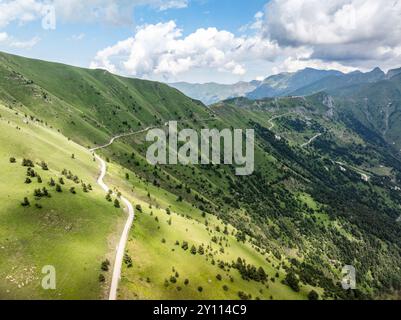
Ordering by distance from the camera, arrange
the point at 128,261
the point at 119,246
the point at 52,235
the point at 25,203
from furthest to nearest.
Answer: the point at 25,203, the point at 119,246, the point at 52,235, the point at 128,261

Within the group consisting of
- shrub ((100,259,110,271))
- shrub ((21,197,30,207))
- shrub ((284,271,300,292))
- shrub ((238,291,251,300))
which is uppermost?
shrub ((21,197,30,207))

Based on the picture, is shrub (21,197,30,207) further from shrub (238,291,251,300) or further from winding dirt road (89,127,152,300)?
shrub (238,291,251,300)

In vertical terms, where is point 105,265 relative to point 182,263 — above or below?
below

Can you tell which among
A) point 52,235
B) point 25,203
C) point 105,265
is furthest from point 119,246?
point 25,203

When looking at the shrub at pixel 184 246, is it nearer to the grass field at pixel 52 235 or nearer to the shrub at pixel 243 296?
the grass field at pixel 52 235

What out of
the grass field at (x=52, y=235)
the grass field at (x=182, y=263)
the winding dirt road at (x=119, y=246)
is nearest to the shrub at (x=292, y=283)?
the grass field at (x=182, y=263)

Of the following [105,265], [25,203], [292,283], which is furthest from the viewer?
[292,283]

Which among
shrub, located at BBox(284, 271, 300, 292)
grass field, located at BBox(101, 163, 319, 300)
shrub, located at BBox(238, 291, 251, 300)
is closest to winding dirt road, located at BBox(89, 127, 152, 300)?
grass field, located at BBox(101, 163, 319, 300)

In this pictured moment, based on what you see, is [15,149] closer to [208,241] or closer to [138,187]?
[138,187]

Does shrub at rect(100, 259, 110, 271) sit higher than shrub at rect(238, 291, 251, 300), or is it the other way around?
shrub at rect(100, 259, 110, 271)

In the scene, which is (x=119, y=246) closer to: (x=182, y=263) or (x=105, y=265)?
(x=105, y=265)
